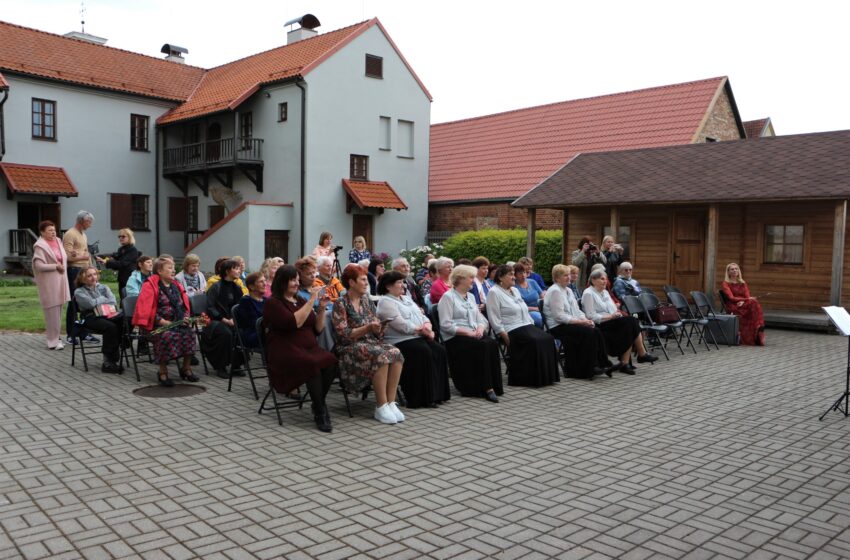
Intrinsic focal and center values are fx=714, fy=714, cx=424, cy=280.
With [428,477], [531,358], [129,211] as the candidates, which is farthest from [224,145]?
[428,477]

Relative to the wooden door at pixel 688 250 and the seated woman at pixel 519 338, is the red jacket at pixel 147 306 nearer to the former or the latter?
the seated woman at pixel 519 338

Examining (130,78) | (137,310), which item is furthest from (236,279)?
(130,78)

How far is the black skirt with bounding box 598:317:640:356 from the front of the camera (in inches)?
395

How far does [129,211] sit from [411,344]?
25.6 meters

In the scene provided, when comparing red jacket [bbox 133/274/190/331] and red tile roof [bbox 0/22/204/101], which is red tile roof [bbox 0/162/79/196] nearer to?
red tile roof [bbox 0/22/204/101]

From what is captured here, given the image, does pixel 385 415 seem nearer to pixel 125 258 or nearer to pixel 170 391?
pixel 170 391

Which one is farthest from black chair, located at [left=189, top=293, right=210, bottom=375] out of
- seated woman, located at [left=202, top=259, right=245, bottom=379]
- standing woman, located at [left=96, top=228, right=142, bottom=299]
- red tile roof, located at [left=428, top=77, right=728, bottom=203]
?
red tile roof, located at [left=428, top=77, right=728, bottom=203]

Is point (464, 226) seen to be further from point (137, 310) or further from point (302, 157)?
point (137, 310)

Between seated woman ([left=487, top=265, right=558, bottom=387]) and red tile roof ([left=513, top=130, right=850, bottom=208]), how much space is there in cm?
878

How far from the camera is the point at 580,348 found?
376 inches

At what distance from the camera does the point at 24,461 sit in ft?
17.9

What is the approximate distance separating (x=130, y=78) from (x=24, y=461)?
28.2m

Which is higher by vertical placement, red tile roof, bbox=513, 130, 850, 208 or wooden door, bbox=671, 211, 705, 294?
red tile roof, bbox=513, 130, 850, 208

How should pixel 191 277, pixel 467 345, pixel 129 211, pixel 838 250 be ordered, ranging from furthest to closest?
1. pixel 129 211
2. pixel 838 250
3. pixel 191 277
4. pixel 467 345
